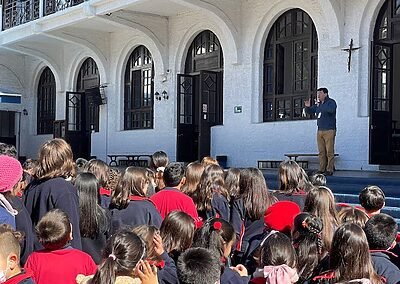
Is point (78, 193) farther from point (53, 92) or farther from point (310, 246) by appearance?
point (53, 92)

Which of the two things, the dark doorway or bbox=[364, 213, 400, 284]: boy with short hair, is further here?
the dark doorway

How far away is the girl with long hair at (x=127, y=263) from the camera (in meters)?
3.18

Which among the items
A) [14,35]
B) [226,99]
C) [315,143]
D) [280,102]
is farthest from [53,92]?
[315,143]

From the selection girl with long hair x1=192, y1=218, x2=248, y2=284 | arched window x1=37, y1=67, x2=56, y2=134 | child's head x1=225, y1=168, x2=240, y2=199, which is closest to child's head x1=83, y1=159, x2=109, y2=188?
child's head x1=225, y1=168, x2=240, y2=199

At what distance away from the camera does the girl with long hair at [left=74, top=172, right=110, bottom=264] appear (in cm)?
463

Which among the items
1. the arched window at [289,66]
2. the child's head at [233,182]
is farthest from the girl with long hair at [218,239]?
the arched window at [289,66]

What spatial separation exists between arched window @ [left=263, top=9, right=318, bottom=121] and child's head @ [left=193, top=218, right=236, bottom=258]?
10083 mm

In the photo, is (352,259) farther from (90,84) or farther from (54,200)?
(90,84)

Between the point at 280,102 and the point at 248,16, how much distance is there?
7.69 feet

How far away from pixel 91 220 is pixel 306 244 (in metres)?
1.65

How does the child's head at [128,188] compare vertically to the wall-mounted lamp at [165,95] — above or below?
below

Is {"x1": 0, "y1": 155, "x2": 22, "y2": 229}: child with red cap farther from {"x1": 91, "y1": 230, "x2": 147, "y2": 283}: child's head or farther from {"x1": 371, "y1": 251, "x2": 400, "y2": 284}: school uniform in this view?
{"x1": 371, "y1": 251, "x2": 400, "y2": 284}: school uniform

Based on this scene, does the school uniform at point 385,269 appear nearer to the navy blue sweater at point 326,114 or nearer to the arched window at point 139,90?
the navy blue sweater at point 326,114

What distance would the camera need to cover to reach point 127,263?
10.5 feet
